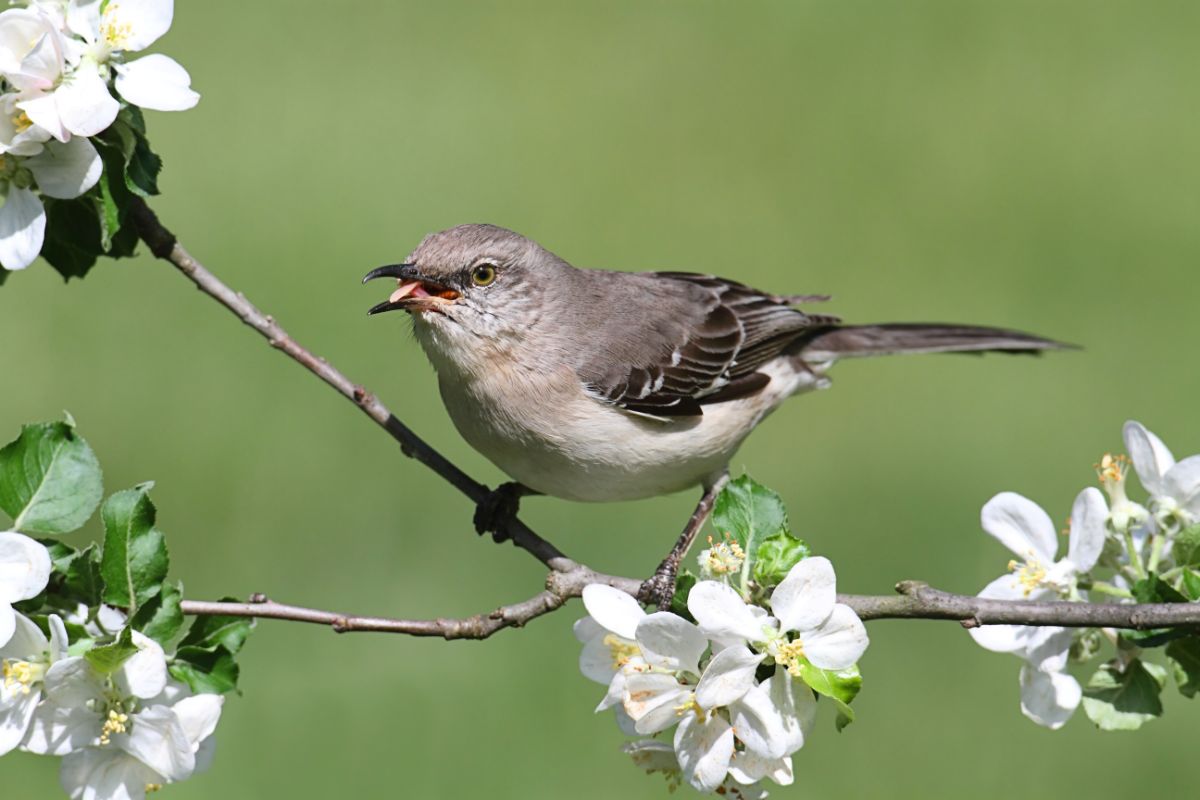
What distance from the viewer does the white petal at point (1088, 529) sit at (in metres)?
3.01

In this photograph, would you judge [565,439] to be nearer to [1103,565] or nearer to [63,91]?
[1103,565]

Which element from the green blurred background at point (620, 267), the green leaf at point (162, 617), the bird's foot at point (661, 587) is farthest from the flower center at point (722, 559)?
the green blurred background at point (620, 267)

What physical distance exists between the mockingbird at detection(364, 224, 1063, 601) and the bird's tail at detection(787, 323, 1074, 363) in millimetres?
196

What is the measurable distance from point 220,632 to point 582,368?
2.26m

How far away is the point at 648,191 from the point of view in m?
11.9

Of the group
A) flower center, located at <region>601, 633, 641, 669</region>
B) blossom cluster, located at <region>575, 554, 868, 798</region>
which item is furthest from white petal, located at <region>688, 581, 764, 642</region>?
flower center, located at <region>601, 633, 641, 669</region>

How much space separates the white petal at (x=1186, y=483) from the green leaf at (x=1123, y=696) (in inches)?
14.6

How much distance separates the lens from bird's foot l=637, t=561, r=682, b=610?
3641mm

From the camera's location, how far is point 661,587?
4.20m

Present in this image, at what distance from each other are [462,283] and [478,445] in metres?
0.59

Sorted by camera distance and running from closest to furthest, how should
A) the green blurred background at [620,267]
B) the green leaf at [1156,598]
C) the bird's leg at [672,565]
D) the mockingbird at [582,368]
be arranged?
the green leaf at [1156,598] < the bird's leg at [672,565] < the mockingbird at [582,368] < the green blurred background at [620,267]

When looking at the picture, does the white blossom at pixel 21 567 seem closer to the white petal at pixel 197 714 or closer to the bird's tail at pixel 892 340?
the white petal at pixel 197 714

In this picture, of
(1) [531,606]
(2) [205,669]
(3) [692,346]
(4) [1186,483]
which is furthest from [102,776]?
(3) [692,346]

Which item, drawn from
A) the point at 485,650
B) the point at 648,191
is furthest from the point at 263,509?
the point at 648,191
